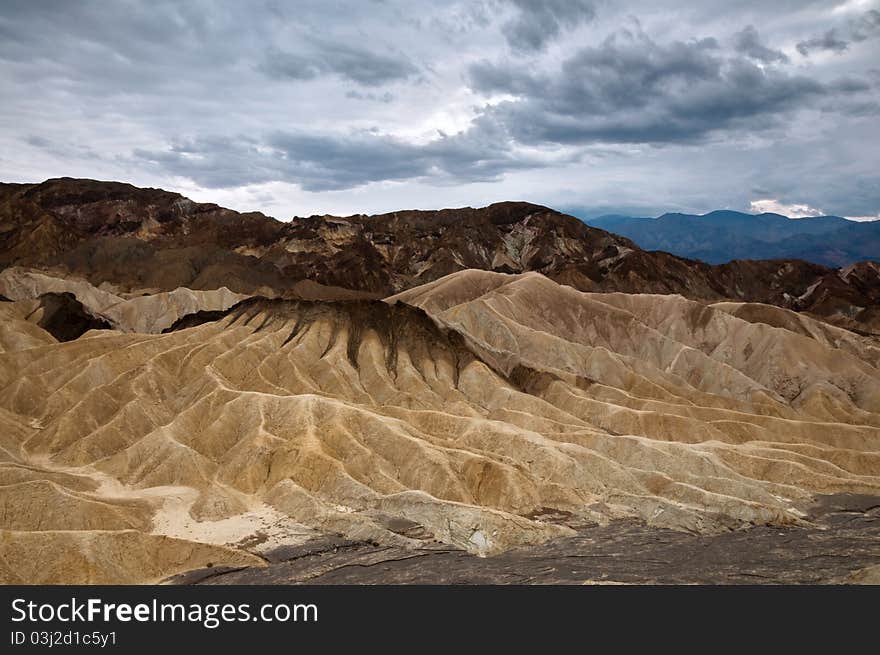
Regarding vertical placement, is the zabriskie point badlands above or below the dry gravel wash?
above

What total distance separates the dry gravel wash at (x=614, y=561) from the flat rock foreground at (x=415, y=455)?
0.78ft

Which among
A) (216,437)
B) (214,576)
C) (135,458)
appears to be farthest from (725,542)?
(135,458)

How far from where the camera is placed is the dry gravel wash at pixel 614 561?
49062 mm

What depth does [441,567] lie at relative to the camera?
168ft

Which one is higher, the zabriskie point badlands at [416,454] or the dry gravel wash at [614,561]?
the zabriskie point badlands at [416,454]

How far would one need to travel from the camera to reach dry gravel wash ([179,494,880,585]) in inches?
1932

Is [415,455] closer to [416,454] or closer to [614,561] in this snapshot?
[416,454]

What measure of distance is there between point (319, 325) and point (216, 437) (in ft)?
133

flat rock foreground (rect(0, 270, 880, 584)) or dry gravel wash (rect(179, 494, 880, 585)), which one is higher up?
flat rock foreground (rect(0, 270, 880, 584))

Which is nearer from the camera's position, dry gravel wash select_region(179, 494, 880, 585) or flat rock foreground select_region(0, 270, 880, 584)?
dry gravel wash select_region(179, 494, 880, 585)

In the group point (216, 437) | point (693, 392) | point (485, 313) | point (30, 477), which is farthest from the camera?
point (485, 313)

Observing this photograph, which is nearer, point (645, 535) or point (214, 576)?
point (214, 576)

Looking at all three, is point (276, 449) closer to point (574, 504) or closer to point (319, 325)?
point (574, 504)

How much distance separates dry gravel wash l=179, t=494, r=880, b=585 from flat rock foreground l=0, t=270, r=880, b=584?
0.24 meters
